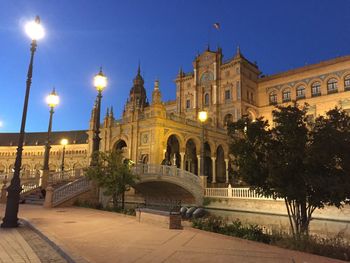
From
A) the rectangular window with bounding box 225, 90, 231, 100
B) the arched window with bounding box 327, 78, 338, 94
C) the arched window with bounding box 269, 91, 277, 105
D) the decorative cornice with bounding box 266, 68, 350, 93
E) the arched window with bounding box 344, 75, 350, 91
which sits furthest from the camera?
the arched window with bounding box 269, 91, 277, 105

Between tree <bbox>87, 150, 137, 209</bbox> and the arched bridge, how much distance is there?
756 cm

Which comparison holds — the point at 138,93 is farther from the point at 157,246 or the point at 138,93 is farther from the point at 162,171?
the point at 157,246

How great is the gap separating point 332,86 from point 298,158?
41913 millimetres

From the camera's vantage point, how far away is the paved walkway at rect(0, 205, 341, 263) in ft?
21.5

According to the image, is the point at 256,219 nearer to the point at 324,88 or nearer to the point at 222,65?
the point at 324,88

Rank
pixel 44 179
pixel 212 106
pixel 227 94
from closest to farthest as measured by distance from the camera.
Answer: pixel 44 179 → pixel 227 94 → pixel 212 106

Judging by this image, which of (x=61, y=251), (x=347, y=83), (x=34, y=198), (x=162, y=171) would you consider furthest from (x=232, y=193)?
(x=347, y=83)

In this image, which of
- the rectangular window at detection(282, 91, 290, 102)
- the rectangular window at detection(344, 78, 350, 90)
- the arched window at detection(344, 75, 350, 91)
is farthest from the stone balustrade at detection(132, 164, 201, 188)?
the rectangular window at detection(344, 78, 350, 90)

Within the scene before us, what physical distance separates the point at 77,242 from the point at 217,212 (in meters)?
21.7

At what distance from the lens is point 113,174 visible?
61.4 feet

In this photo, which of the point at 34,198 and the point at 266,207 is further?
the point at 266,207

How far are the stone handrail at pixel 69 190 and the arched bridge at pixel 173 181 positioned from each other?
6449mm

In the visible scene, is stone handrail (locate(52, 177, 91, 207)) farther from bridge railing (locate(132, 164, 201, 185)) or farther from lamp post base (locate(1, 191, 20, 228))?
lamp post base (locate(1, 191, 20, 228))

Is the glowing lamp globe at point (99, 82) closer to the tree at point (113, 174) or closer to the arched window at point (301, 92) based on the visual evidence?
the tree at point (113, 174)
